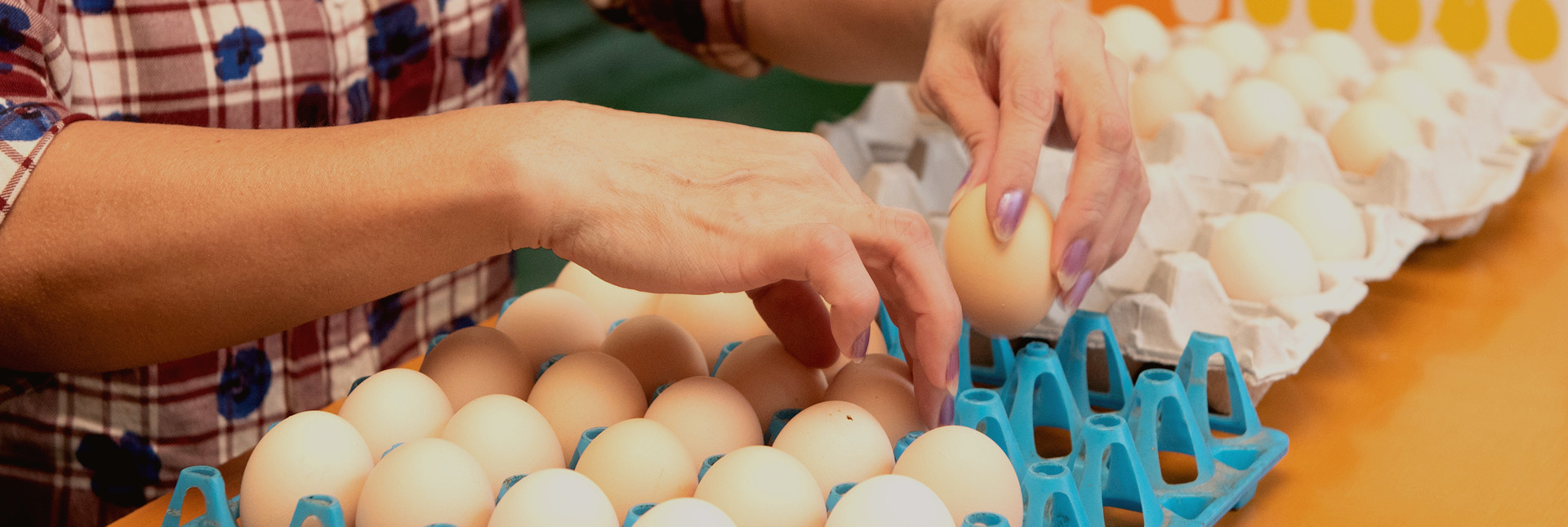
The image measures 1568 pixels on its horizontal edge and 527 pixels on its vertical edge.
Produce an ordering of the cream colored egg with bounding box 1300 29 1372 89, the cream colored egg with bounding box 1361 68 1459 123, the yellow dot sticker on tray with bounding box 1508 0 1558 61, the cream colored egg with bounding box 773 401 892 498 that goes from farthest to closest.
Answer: the yellow dot sticker on tray with bounding box 1508 0 1558 61 → the cream colored egg with bounding box 1300 29 1372 89 → the cream colored egg with bounding box 1361 68 1459 123 → the cream colored egg with bounding box 773 401 892 498

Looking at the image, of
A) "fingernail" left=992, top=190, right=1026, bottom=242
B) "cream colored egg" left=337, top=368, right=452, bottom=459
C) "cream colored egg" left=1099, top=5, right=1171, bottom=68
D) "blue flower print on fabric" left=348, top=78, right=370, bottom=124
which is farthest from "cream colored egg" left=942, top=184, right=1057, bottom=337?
"cream colored egg" left=1099, top=5, right=1171, bottom=68

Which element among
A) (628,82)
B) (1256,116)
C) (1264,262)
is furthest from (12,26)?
(628,82)

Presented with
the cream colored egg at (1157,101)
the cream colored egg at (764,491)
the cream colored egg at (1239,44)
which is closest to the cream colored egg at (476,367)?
the cream colored egg at (764,491)

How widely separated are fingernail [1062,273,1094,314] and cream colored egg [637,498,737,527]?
0.42 m

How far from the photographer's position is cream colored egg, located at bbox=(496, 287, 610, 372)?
1.00 meters

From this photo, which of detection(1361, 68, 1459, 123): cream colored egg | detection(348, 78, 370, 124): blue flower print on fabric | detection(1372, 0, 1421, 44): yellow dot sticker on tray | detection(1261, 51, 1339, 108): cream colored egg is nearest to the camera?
detection(348, 78, 370, 124): blue flower print on fabric

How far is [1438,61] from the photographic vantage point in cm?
165

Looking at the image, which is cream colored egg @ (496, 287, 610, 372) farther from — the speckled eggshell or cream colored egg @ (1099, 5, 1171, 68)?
cream colored egg @ (1099, 5, 1171, 68)

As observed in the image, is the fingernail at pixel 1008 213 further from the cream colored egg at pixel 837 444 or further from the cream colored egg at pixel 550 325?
the cream colored egg at pixel 550 325

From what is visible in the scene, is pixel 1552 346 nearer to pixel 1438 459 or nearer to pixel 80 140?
pixel 1438 459

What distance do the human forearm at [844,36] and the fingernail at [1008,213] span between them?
1.14ft

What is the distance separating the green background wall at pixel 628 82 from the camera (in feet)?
7.48

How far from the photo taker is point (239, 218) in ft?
2.65

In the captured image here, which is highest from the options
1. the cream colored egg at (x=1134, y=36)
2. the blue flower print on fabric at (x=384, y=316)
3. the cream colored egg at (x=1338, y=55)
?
the cream colored egg at (x=1338, y=55)
